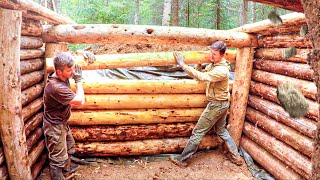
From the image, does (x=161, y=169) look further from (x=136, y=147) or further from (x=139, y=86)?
(x=139, y=86)

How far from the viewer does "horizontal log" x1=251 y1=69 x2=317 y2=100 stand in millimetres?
3934

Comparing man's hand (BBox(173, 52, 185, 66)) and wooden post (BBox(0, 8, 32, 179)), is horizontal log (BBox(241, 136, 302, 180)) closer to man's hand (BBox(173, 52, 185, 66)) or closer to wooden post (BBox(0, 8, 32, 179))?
man's hand (BBox(173, 52, 185, 66))

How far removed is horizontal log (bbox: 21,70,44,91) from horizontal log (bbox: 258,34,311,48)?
4576mm

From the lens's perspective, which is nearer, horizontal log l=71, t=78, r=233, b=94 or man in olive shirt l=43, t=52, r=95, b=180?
man in olive shirt l=43, t=52, r=95, b=180

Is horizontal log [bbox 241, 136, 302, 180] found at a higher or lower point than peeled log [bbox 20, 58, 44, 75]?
lower

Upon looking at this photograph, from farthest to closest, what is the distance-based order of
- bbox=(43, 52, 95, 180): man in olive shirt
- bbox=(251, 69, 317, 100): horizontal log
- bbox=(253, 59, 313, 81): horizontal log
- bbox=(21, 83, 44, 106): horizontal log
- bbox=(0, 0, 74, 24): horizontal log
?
bbox=(253, 59, 313, 81): horizontal log
bbox=(251, 69, 317, 100): horizontal log
bbox=(21, 83, 44, 106): horizontal log
bbox=(43, 52, 95, 180): man in olive shirt
bbox=(0, 0, 74, 24): horizontal log

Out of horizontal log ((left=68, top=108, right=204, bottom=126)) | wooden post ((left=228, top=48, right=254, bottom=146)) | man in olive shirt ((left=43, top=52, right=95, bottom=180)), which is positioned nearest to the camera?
man in olive shirt ((left=43, top=52, right=95, bottom=180))

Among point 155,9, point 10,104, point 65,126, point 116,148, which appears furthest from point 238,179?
point 155,9

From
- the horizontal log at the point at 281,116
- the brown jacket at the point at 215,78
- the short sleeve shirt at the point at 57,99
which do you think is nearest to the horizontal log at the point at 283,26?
the brown jacket at the point at 215,78

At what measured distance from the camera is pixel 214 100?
4.81m

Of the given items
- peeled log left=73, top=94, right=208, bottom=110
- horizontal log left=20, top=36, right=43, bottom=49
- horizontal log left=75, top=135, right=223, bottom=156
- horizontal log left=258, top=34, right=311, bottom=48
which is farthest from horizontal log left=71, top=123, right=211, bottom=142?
horizontal log left=258, top=34, right=311, bottom=48

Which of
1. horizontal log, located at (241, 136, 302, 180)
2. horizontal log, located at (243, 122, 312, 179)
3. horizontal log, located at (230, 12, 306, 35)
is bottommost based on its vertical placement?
horizontal log, located at (241, 136, 302, 180)

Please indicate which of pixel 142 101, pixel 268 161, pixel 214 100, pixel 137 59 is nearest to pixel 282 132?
pixel 268 161

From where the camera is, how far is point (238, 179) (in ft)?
15.6
